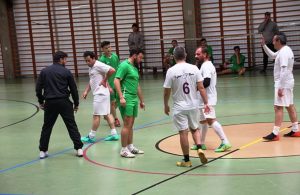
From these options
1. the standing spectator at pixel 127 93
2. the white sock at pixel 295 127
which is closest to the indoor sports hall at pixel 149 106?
the white sock at pixel 295 127

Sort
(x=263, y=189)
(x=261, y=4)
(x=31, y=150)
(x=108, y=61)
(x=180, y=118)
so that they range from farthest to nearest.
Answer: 1. (x=261, y=4)
2. (x=108, y=61)
3. (x=31, y=150)
4. (x=180, y=118)
5. (x=263, y=189)

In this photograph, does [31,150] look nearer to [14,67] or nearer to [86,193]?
[86,193]

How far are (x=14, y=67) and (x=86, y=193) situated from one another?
2075 centimetres

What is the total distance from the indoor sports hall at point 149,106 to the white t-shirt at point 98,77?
3.17 feet

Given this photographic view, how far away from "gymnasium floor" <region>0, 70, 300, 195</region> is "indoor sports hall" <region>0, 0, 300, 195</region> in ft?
0.06

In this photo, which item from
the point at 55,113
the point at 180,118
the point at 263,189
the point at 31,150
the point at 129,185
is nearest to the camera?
the point at 263,189

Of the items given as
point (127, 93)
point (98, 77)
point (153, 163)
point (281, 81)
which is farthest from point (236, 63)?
point (153, 163)

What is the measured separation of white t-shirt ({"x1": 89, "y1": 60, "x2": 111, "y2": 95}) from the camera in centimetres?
1044

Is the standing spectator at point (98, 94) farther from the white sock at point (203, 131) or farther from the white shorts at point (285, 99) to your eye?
the white shorts at point (285, 99)

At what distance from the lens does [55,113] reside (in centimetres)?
904

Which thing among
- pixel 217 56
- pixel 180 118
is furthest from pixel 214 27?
pixel 180 118

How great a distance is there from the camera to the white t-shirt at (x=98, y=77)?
10.4 metres

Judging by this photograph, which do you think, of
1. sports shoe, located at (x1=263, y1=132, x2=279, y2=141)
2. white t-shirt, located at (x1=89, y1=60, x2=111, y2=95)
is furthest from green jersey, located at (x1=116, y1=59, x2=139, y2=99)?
sports shoe, located at (x1=263, y1=132, x2=279, y2=141)

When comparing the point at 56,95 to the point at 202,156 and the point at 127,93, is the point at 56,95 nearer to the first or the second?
the point at 127,93
